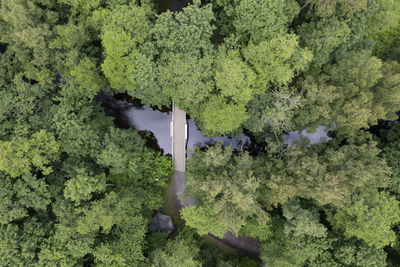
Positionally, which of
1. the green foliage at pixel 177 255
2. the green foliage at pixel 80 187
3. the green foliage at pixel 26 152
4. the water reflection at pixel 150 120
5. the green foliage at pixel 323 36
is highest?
the green foliage at pixel 323 36

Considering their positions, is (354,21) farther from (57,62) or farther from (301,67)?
(57,62)

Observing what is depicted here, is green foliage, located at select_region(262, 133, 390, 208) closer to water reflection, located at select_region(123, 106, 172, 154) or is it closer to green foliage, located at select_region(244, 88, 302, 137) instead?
green foliage, located at select_region(244, 88, 302, 137)

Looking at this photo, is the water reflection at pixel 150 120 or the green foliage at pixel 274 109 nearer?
the green foliage at pixel 274 109

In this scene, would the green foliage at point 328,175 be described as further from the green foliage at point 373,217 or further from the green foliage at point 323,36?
the green foliage at point 323,36

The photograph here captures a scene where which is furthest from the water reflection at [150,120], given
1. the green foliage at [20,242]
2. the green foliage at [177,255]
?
the green foliage at [20,242]

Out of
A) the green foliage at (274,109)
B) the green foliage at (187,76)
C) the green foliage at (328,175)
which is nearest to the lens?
the green foliage at (328,175)

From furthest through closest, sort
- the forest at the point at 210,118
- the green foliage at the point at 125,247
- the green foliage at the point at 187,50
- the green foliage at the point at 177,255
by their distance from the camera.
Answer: the green foliage at the point at 177,255 → the green foliage at the point at 125,247 → the forest at the point at 210,118 → the green foliage at the point at 187,50
